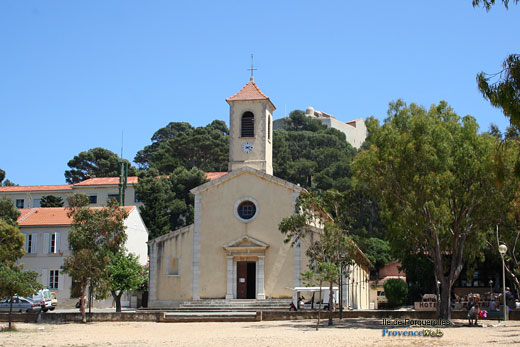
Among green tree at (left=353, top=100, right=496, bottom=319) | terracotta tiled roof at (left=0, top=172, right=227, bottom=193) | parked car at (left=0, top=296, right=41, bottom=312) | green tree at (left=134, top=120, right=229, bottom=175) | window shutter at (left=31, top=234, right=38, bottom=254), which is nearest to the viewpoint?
green tree at (left=353, top=100, right=496, bottom=319)

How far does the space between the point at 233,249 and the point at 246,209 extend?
2.51m

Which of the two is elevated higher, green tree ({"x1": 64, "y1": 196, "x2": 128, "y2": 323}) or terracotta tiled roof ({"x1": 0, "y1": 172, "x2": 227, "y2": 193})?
terracotta tiled roof ({"x1": 0, "y1": 172, "x2": 227, "y2": 193})

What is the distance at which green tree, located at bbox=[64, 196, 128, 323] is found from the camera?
31578mm

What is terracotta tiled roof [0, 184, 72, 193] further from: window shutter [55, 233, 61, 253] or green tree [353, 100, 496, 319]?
green tree [353, 100, 496, 319]

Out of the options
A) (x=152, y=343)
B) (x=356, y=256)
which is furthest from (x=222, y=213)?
(x=152, y=343)

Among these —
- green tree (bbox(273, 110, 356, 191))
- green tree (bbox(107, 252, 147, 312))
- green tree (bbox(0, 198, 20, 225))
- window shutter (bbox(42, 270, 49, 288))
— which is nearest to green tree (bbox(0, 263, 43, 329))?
green tree (bbox(107, 252, 147, 312))

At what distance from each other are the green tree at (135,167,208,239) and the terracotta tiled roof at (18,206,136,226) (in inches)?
379

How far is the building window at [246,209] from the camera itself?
39.1 m

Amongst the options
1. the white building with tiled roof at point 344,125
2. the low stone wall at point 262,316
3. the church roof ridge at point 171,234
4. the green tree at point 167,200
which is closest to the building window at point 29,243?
the green tree at point 167,200

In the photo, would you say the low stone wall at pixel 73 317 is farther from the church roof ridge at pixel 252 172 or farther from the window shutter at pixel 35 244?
the window shutter at pixel 35 244

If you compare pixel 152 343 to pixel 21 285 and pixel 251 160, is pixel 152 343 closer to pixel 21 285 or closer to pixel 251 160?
pixel 21 285

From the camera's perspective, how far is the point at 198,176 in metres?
68.8

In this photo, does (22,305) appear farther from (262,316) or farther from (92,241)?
(262,316)

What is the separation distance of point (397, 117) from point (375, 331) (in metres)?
9.24
